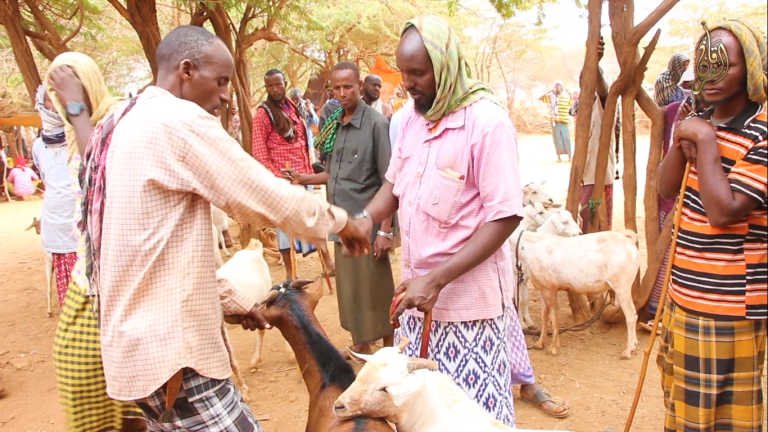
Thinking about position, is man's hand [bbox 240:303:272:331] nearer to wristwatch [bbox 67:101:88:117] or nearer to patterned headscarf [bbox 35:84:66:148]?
wristwatch [bbox 67:101:88:117]

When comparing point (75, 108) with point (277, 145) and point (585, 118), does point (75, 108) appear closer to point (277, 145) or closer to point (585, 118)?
point (585, 118)

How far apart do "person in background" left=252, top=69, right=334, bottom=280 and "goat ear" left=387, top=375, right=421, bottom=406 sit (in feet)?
15.3

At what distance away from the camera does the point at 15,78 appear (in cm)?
1547

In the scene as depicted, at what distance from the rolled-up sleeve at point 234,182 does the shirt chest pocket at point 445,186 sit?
1.93ft

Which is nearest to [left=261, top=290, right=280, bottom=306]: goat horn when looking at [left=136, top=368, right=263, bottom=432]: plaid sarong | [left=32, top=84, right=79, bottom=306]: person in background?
[left=136, top=368, right=263, bottom=432]: plaid sarong

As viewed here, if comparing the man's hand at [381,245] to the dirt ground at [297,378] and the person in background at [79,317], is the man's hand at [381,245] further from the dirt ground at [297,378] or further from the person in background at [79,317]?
the person in background at [79,317]

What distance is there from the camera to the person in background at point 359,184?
174 inches

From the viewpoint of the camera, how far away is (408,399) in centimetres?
175

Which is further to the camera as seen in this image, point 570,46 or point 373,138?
point 570,46

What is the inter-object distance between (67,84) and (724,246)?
2834 millimetres

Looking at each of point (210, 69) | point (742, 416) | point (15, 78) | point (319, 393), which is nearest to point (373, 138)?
point (319, 393)

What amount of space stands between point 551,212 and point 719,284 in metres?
3.22

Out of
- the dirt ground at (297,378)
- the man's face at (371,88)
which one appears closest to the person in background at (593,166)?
the dirt ground at (297,378)

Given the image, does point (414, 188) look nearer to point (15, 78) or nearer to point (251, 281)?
point (251, 281)
